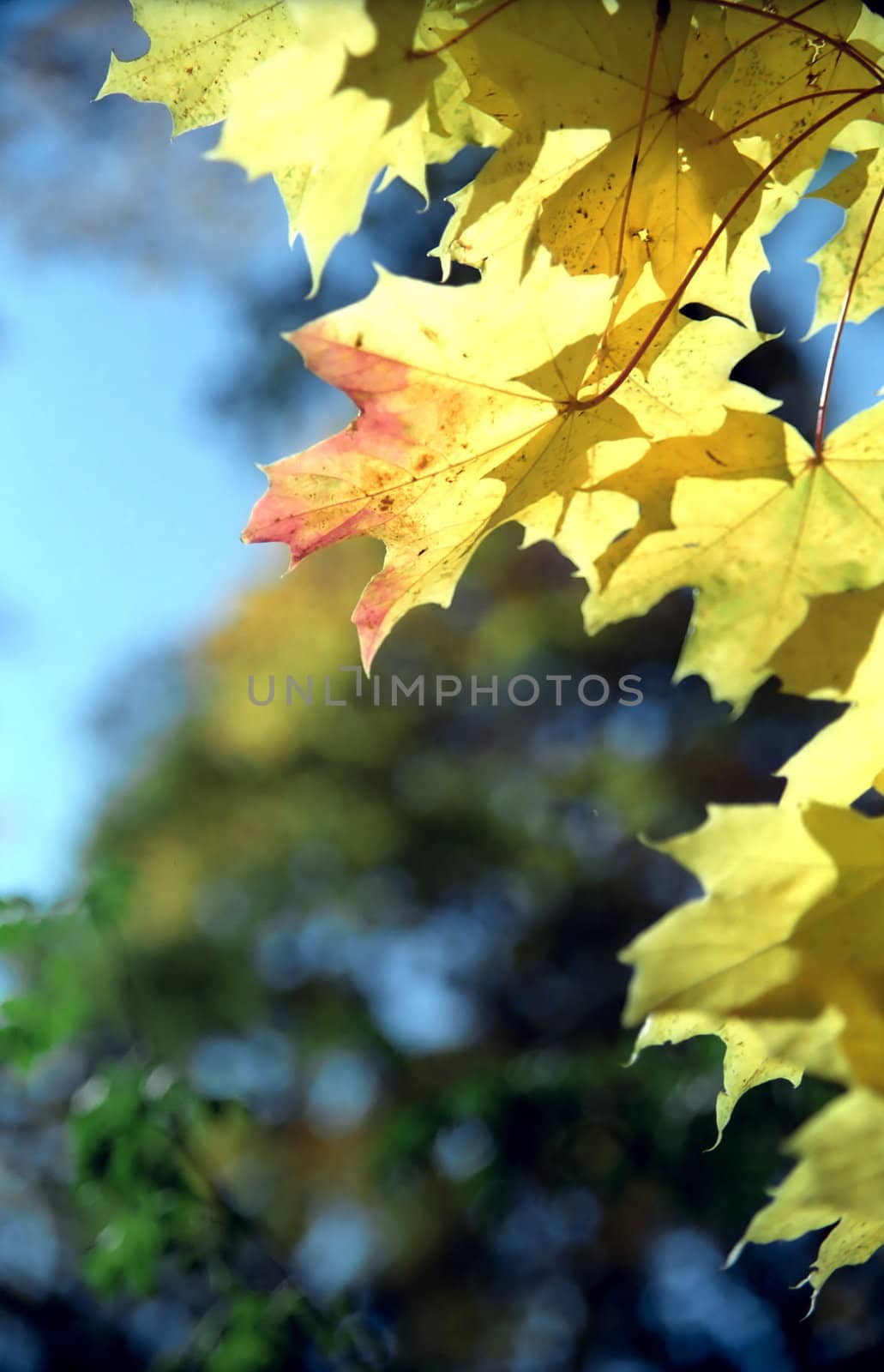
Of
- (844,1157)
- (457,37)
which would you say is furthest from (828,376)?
(844,1157)

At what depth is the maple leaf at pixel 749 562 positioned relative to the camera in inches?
15.8

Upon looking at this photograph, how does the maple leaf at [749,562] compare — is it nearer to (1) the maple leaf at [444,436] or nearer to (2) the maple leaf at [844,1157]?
(1) the maple leaf at [444,436]

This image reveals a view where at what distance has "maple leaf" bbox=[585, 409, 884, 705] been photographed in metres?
0.40

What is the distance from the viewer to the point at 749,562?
1.34ft

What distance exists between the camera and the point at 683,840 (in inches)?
12.5

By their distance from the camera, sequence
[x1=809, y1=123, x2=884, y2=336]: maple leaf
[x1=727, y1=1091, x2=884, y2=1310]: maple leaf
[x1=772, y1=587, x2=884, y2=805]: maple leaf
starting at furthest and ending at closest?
[x1=809, y1=123, x2=884, y2=336]: maple leaf < [x1=772, y1=587, x2=884, y2=805]: maple leaf < [x1=727, y1=1091, x2=884, y2=1310]: maple leaf

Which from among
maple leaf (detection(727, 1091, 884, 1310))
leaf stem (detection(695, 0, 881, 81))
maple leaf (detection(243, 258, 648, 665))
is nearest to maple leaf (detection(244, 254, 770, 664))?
maple leaf (detection(243, 258, 648, 665))

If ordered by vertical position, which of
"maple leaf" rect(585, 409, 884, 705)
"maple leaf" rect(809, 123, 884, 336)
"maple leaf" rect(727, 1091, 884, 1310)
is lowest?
"maple leaf" rect(727, 1091, 884, 1310)

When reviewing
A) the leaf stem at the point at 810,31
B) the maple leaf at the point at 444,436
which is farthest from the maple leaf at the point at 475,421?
the leaf stem at the point at 810,31

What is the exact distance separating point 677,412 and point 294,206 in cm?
20

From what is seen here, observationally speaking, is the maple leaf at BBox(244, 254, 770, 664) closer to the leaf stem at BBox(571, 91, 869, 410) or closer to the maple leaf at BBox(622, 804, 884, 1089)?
the leaf stem at BBox(571, 91, 869, 410)

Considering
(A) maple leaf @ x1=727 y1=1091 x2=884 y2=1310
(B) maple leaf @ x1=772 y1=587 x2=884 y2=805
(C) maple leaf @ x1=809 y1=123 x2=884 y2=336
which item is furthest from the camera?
(C) maple leaf @ x1=809 y1=123 x2=884 y2=336

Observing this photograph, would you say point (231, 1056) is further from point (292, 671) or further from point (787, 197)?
point (787, 197)

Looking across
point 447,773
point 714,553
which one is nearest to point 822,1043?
point 714,553
